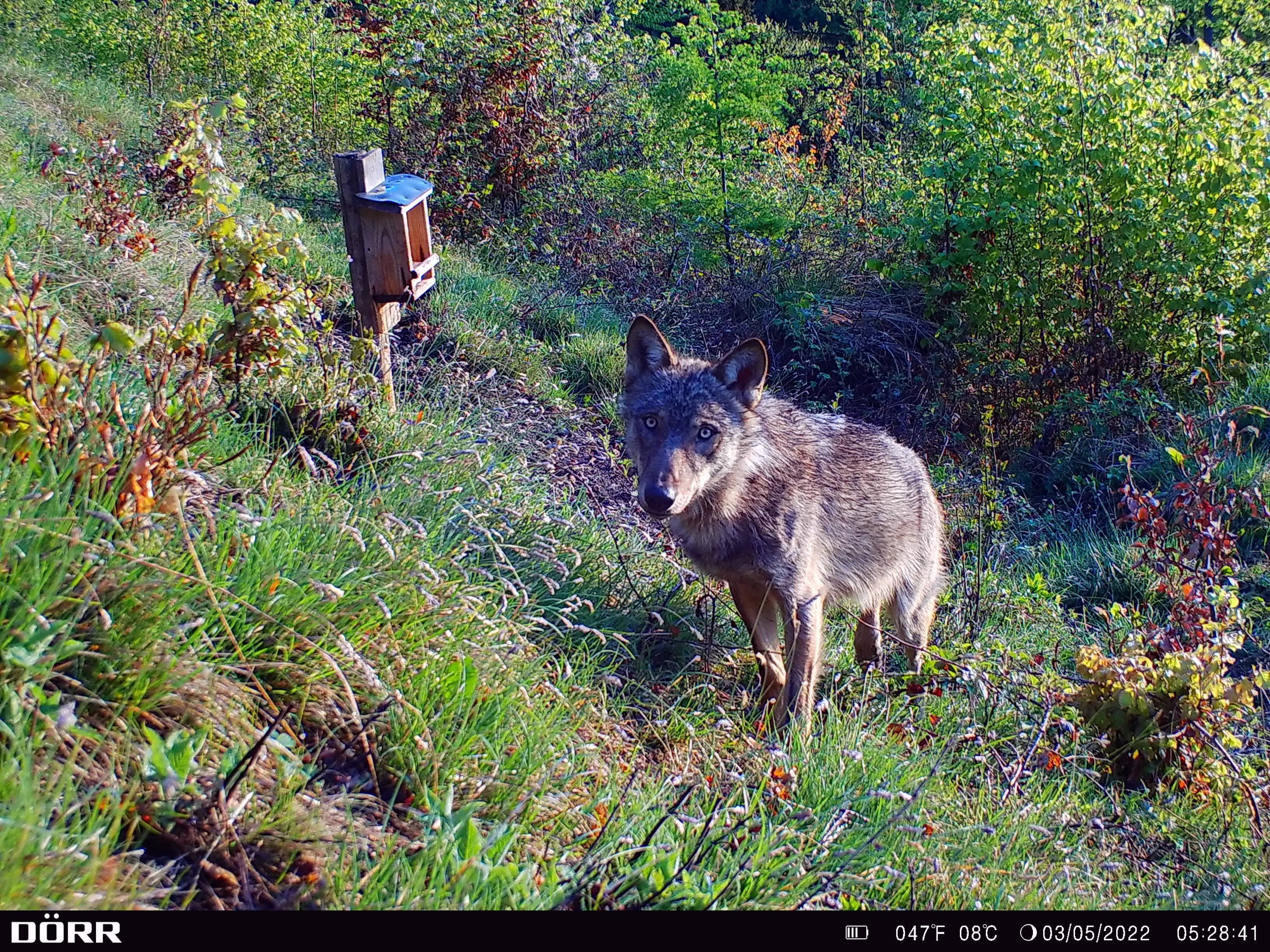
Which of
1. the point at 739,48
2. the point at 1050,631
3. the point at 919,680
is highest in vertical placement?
the point at 739,48

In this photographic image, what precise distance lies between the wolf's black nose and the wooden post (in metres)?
1.74

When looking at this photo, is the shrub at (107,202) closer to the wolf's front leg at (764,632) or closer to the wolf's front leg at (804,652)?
the wolf's front leg at (764,632)

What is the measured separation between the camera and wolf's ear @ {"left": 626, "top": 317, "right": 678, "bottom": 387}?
4.85 metres

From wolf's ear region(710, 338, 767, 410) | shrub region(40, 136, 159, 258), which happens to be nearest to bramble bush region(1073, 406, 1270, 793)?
wolf's ear region(710, 338, 767, 410)

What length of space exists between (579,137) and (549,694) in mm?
10363

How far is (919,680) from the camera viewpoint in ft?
15.4

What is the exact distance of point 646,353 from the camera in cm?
491

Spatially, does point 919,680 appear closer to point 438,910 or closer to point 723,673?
point 723,673

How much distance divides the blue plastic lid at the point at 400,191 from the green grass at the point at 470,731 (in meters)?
1.14

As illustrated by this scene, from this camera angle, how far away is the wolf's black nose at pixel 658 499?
3.96m

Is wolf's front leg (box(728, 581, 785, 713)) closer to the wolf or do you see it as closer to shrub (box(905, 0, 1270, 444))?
the wolf

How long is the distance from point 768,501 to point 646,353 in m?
1.02

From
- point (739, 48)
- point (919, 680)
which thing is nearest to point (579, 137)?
point (739, 48)

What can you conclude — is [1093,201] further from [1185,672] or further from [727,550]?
[727,550]
